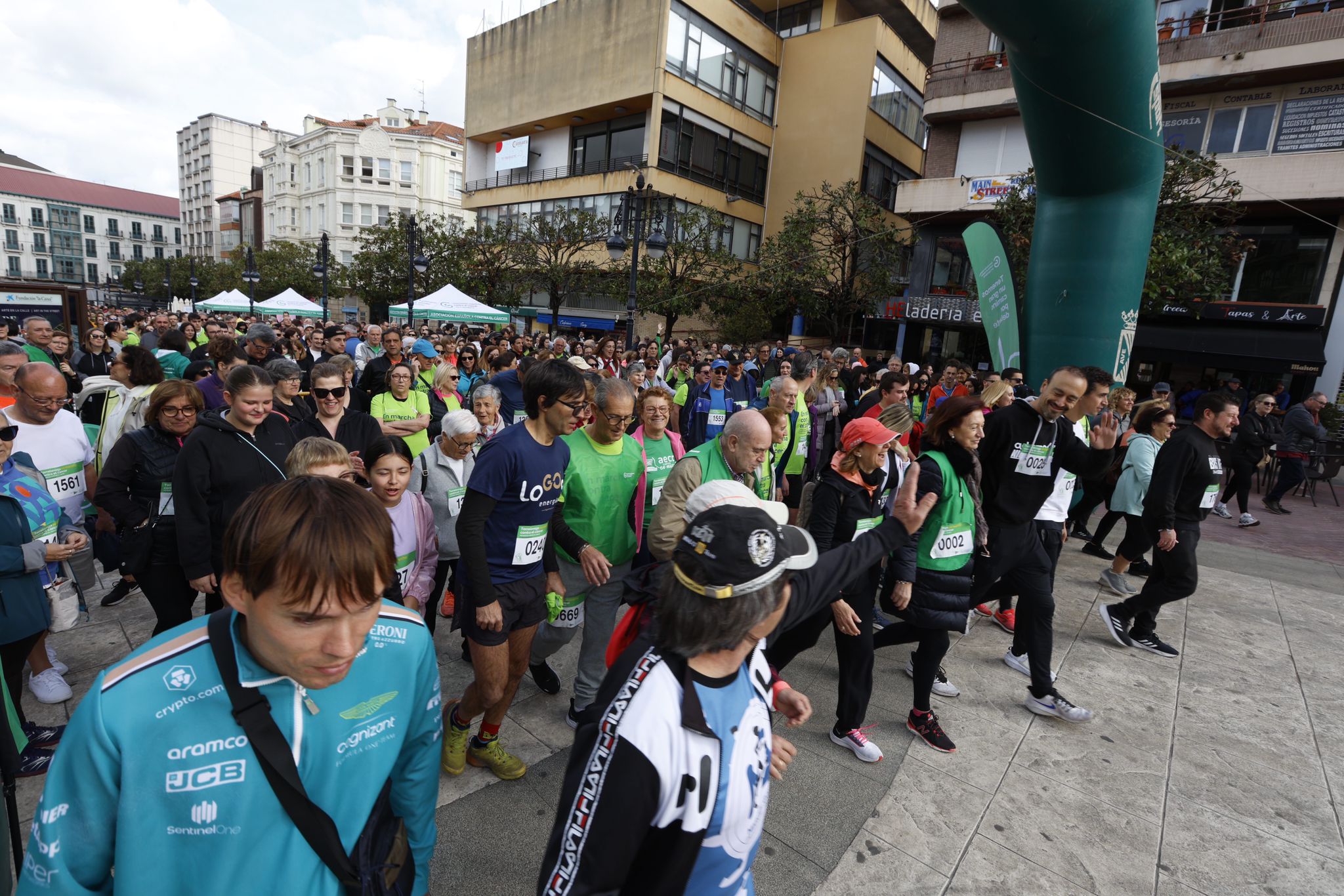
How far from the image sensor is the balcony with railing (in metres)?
30.0

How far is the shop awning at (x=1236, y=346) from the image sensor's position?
16.7 meters

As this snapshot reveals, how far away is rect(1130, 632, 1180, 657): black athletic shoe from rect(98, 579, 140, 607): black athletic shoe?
→ 8120mm

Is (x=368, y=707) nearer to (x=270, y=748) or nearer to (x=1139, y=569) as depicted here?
(x=270, y=748)

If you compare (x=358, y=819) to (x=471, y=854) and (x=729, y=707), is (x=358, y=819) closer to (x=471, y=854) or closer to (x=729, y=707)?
(x=729, y=707)

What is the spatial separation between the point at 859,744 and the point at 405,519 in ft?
9.24

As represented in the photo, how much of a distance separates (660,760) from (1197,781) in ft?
12.9

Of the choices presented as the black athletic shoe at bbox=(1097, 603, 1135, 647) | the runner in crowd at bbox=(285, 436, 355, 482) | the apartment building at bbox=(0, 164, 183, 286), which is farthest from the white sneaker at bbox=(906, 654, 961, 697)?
the apartment building at bbox=(0, 164, 183, 286)

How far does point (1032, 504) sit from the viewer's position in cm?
405

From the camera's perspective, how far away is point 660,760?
1306 millimetres

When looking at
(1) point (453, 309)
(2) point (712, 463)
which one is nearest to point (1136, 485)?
(2) point (712, 463)

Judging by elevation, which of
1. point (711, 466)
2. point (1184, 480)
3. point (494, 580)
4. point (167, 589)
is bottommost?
point (167, 589)

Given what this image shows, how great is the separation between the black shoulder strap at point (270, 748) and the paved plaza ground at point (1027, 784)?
5.42 feet

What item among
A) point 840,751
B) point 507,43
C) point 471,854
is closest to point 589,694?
point 471,854

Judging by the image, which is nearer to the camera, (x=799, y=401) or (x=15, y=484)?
(x=15, y=484)
